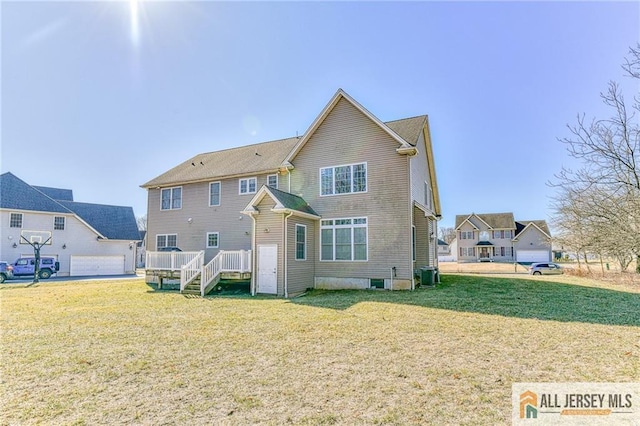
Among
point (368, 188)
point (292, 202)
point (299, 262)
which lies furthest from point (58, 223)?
point (368, 188)

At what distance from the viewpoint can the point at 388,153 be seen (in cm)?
1460

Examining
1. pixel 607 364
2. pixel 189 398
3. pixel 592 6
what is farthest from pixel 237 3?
pixel 607 364

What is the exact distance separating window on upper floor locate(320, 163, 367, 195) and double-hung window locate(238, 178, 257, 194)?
407 cm

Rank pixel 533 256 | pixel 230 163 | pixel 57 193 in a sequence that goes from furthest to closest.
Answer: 1. pixel 533 256
2. pixel 57 193
3. pixel 230 163

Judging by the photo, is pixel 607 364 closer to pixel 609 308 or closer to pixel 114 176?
pixel 609 308

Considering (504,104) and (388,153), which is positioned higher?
(504,104)

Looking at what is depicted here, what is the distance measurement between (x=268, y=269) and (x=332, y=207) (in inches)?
163

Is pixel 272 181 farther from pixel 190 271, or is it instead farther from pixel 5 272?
pixel 5 272

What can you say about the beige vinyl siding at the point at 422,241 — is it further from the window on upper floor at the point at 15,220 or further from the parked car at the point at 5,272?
the window on upper floor at the point at 15,220

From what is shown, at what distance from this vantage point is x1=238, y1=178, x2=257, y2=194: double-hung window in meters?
18.0

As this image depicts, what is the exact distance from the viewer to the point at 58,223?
29766 millimetres

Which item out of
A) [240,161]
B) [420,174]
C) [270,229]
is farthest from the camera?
[240,161]

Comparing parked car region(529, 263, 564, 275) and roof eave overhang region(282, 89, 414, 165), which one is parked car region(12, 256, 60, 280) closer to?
roof eave overhang region(282, 89, 414, 165)

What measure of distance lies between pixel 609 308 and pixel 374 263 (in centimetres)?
772
